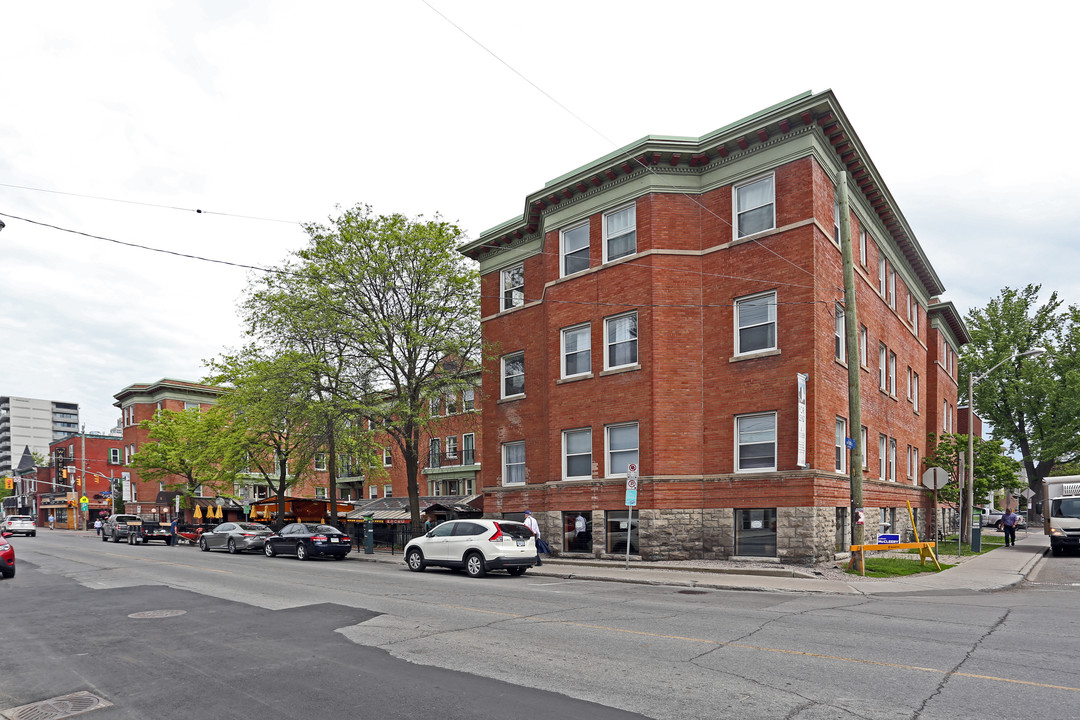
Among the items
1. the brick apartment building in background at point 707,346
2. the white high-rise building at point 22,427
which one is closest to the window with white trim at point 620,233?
the brick apartment building in background at point 707,346

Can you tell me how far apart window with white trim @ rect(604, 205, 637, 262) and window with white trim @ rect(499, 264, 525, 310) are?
18.2 ft

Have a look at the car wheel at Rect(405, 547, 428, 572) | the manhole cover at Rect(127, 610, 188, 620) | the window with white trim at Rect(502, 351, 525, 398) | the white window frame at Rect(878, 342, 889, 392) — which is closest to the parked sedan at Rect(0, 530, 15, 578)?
the manhole cover at Rect(127, 610, 188, 620)

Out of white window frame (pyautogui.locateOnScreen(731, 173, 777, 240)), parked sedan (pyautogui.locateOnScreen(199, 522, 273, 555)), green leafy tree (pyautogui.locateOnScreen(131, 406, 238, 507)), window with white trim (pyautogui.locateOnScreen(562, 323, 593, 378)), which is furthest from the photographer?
green leafy tree (pyautogui.locateOnScreen(131, 406, 238, 507))

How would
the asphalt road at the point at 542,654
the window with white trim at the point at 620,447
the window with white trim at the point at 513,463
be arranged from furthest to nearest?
the window with white trim at the point at 513,463
the window with white trim at the point at 620,447
the asphalt road at the point at 542,654

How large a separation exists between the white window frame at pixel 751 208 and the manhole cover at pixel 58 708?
20.2m

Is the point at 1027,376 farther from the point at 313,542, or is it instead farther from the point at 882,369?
the point at 313,542

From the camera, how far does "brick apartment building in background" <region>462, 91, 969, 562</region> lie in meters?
21.4

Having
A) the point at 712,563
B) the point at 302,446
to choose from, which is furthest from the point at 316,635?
the point at 302,446

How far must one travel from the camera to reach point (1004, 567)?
2200 centimetres

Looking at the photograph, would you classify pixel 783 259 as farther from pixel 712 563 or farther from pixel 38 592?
pixel 38 592

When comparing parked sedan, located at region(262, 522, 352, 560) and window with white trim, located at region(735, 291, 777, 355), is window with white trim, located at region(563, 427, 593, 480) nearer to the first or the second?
window with white trim, located at region(735, 291, 777, 355)

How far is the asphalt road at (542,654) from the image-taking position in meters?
6.89

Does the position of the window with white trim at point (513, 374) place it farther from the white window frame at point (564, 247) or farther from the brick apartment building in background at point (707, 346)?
the white window frame at point (564, 247)

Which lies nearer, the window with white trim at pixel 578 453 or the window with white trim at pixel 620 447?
the window with white trim at pixel 620 447
